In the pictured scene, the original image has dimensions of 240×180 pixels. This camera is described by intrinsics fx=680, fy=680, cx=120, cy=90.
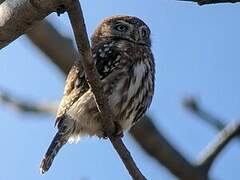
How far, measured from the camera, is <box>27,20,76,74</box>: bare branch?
22.5ft

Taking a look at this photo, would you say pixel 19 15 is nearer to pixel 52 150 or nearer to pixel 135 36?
pixel 52 150

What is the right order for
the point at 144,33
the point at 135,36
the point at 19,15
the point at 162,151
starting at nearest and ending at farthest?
the point at 19,15, the point at 135,36, the point at 144,33, the point at 162,151

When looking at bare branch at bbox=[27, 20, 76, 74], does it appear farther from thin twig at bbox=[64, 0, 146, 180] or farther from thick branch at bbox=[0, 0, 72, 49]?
thick branch at bbox=[0, 0, 72, 49]

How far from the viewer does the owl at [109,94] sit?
4.45 meters

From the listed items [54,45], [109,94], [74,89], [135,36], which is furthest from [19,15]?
[54,45]

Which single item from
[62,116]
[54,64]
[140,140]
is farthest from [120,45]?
[54,64]

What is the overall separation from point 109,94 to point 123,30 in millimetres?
1017

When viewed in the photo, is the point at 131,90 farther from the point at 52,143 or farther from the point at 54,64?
the point at 54,64

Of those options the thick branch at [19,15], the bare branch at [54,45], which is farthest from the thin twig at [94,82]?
the bare branch at [54,45]

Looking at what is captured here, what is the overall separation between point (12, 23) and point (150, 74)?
2232 mm

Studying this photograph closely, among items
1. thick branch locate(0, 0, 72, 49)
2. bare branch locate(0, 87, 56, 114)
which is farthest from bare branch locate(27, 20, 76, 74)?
thick branch locate(0, 0, 72, 49)

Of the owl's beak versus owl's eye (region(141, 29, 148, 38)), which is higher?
the owl's beak

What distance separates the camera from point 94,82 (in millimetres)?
3043

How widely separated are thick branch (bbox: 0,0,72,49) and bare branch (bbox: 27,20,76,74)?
405 cm
